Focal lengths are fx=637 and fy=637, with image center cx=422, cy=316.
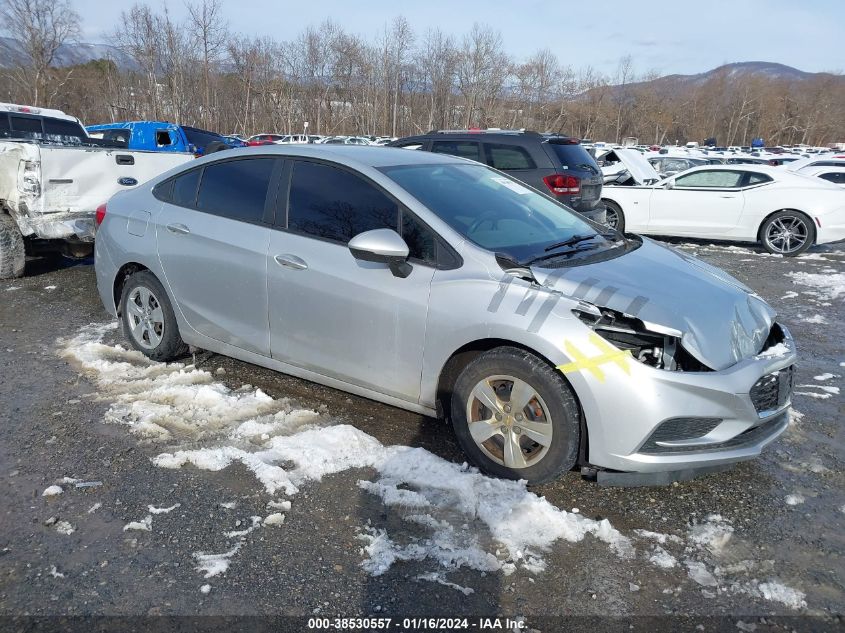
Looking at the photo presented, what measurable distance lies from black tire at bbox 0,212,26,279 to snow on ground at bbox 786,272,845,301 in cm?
964

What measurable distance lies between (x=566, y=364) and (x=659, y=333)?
0.46 m

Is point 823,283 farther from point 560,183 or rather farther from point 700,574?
point 700,574

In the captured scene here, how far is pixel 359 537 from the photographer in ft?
9.59

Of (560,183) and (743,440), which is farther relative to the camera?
(560,183)

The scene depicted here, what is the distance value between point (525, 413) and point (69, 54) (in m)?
43.2

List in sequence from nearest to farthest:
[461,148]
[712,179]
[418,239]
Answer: [418,239], [461,148], [712,179]

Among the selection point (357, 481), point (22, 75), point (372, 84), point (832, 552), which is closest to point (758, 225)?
point (832, 552)

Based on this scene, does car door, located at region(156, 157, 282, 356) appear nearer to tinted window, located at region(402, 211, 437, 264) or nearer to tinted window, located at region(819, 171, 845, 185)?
tinted window, located at region(402, 211, 437, 264)

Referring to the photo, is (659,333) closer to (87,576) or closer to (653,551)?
(653,551)

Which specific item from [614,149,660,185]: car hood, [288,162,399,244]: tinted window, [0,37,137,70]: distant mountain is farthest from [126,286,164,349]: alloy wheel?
[0,37,137,70]: distant mountain

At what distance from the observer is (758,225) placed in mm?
11086

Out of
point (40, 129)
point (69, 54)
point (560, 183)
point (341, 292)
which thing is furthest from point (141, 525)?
point (69, 54)

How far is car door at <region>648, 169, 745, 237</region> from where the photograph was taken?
1134 cm

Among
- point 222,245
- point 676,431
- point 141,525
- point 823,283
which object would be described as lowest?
point 141,525
